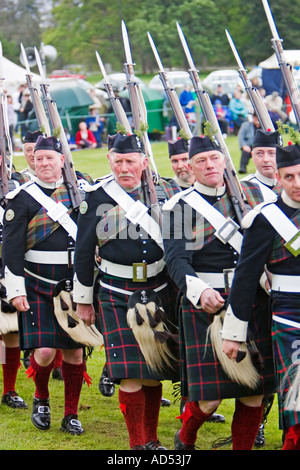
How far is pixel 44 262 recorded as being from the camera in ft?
21.7

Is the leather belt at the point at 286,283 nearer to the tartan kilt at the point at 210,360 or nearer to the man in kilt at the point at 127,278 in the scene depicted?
the tartan kilt at the point at 210,360

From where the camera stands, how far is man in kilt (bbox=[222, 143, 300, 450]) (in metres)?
4.89

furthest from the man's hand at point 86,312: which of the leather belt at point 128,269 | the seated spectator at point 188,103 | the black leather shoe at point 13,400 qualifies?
the seated spectator at point 188,103

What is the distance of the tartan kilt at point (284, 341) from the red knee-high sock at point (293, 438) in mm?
33

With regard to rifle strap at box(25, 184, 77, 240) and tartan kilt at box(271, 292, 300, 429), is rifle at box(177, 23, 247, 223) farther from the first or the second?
rifle strap at box(25, 184, 77, 240)

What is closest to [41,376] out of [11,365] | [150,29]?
[11,365]

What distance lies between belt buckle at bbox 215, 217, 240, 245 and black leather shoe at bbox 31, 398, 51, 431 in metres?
1.96

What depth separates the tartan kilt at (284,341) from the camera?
15.9 ft

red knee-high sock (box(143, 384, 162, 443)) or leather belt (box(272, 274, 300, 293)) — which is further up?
leather belt (box(272, 274, 300, 293))

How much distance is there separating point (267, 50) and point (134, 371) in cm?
3975

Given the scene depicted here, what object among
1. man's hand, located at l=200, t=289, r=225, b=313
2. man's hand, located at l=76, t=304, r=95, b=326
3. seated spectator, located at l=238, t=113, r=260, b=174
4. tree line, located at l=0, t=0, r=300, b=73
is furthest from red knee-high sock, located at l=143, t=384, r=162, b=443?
tree line, located at l=0, t=0, r=300, b=73

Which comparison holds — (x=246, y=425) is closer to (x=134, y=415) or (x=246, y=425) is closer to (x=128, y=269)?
(x=134, y=415)

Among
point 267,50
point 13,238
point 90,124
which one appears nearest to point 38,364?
point 13,238
